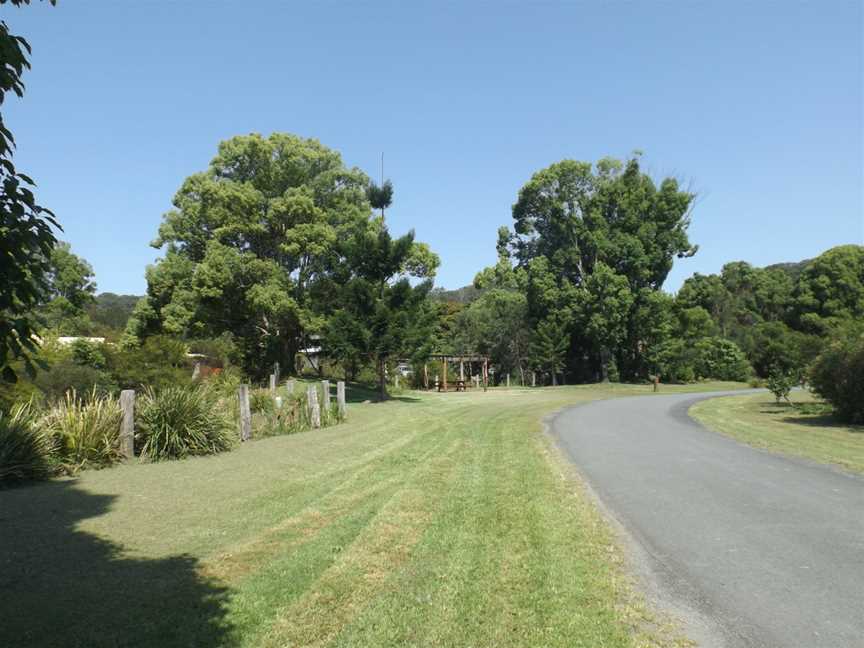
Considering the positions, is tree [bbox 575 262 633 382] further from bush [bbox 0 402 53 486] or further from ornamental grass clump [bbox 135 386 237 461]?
bush [bbox 0 402 53 486]

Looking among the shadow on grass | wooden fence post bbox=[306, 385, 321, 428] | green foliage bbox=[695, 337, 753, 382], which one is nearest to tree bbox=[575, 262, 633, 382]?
green foliage bbox=[695, 337, 753, 382]

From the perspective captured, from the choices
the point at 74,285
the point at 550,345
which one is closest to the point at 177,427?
the point at 550,345

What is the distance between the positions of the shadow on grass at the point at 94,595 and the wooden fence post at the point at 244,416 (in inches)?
297

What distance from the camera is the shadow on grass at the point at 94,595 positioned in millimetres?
4184

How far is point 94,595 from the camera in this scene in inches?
194

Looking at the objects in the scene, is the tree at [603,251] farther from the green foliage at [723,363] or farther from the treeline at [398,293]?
the green foliage at [723,363]

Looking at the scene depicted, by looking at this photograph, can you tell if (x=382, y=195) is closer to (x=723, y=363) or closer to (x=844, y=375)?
(x=844, y=375)

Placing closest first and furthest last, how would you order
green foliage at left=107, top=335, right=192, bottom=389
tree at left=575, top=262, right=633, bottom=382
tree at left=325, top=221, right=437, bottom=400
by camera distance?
green foliage at left=107, top=335, right=192, bottom=389 → tree at left=325, top=221, right=437, bottom=400 → tree at left=575, top=262, right=633, bottom=382

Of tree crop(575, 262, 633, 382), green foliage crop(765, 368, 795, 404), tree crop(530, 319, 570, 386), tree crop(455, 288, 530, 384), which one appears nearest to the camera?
green foliage crop(765, 368, 795, 404)

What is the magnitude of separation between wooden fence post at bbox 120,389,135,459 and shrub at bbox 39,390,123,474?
3.6 inches

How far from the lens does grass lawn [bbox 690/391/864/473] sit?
12016 mm

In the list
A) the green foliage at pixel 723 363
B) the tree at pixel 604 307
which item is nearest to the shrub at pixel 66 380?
the tree at pixel 604 307

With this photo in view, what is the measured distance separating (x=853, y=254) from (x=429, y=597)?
63350 mm

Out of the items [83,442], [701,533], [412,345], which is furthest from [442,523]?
[412,345]
